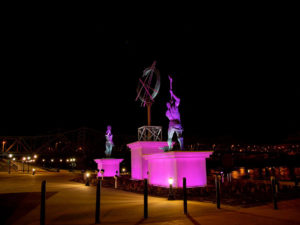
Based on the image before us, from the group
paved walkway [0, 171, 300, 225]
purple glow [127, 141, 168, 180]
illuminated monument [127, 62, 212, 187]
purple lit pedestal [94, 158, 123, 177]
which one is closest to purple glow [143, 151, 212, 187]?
illuminated monument [127, 62, 212, 187]

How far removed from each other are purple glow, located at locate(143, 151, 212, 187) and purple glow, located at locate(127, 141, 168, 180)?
15.3 feet

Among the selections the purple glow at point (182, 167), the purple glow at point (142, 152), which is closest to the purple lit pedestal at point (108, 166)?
the purple glow at point (142, 152)

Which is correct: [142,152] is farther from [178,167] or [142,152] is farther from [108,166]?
[178,167]

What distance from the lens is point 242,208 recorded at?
8.84 metres

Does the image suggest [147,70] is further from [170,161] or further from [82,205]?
[82,205]

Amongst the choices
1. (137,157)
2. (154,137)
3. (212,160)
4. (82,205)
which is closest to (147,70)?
(154,137)

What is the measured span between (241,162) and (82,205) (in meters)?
66.9

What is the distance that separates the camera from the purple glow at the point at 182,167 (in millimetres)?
13969

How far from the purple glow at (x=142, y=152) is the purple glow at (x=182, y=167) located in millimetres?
4662

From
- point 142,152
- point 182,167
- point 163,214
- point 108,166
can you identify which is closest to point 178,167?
point 182,167

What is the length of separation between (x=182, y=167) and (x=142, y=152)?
657cm

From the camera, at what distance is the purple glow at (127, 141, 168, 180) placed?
2028cm

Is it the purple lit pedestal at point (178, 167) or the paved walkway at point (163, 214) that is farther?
the purple lit pedestal at point (178, 167)

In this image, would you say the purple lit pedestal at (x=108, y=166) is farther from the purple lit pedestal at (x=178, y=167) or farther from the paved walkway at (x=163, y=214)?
the paved walkway at (x=163, y=214)
